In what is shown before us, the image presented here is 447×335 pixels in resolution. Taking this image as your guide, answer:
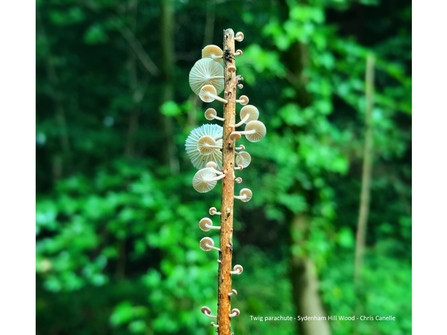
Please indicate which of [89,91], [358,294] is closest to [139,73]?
[89,91]

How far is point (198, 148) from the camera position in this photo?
35 cm

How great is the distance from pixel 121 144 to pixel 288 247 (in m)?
0.57

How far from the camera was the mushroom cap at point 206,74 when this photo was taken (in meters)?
0.36

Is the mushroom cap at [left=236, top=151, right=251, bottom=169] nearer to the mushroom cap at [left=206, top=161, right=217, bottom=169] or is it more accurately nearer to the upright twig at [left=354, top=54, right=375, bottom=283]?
the mushroom cap at [left=206, top=161, right=217, bottom=169]

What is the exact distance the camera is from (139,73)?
1.34 meters

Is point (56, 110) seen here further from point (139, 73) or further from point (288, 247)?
point (288, 247)

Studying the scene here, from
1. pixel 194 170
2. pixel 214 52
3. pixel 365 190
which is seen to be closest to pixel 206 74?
pixel 214 52

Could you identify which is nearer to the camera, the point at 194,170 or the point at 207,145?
the point at 207,145

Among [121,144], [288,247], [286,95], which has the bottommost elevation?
[288,247]

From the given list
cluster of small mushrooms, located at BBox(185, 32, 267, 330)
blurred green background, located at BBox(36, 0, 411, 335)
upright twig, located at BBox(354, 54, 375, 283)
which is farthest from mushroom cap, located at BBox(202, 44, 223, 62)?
upright twig, located at BBox(354, 54, 375, 283)

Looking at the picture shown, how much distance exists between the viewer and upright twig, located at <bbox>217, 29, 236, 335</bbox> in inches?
13.3

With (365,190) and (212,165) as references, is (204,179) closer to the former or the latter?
(212,165)

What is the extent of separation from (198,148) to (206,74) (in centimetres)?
6

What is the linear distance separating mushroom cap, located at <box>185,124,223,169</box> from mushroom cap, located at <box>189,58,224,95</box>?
0.03 m
